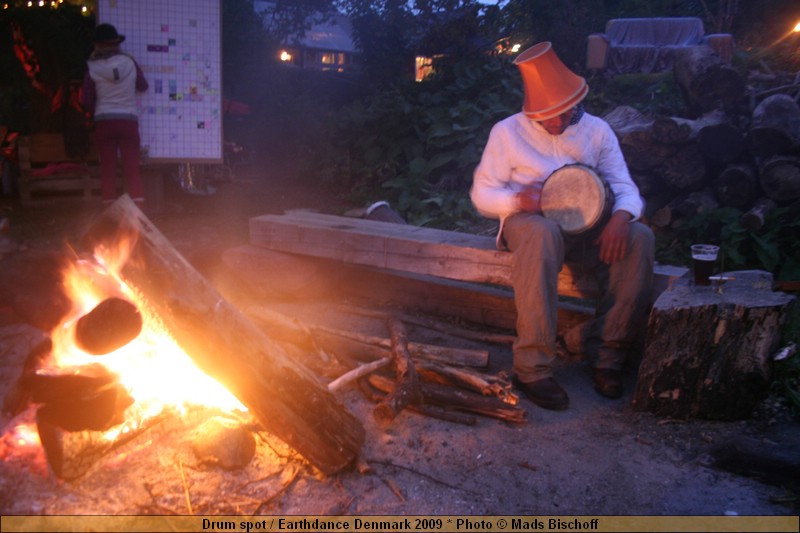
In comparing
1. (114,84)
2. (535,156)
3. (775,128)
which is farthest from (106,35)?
(775,128)

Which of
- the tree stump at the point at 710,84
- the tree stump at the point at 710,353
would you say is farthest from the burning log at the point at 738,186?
the tree stump at the point at 710,353

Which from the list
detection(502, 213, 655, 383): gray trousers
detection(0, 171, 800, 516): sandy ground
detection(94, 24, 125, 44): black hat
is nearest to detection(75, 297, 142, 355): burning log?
detection(0, 171, 800, 516): sandy ground

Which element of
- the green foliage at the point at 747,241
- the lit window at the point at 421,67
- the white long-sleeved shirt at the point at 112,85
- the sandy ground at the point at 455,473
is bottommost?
the sandy ground at the point at 455,473

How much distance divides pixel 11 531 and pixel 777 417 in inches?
145

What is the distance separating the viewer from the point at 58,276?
3186mm

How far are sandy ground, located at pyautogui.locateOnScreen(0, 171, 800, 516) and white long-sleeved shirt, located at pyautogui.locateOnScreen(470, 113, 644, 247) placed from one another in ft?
4.47

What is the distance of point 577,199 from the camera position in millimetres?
3939

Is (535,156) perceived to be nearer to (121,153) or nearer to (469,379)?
(469,379)

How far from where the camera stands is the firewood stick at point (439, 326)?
4.66m

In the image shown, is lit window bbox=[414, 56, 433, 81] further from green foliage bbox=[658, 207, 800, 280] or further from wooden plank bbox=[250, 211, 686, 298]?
wooden plank bbox=[250, 211, 686, 298]

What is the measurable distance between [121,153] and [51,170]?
1.83 metres

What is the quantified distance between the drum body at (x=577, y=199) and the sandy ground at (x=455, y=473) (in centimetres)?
109

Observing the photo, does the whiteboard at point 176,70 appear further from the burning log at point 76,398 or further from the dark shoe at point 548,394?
the dark shoe at point 548,394

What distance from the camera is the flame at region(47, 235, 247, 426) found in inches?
119
